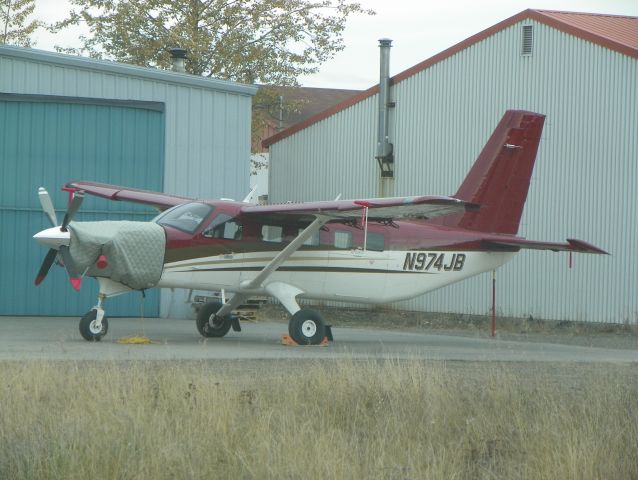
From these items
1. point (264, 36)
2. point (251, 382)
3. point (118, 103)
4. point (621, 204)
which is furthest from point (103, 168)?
point (264, 36)

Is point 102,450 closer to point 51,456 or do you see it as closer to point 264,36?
point 51,456

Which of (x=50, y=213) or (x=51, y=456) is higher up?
(x=50, y=213)

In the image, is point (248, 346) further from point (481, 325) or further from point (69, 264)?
point (481, 325)

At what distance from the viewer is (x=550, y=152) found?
24.2 meters

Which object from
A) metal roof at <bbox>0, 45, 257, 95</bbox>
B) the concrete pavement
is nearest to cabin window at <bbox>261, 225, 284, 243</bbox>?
the concrete pavement

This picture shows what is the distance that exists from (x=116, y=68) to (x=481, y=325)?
9.55m

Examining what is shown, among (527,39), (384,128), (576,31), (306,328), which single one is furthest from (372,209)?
(384,128)

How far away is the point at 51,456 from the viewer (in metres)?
7.06

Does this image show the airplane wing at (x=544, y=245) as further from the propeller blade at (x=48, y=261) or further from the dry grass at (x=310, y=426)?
the dry grass at (x=310, y=426)

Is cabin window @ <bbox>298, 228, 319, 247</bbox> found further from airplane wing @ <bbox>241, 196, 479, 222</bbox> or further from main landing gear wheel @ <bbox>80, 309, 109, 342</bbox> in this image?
main landing gear wheel @ <bbox>80, 309, 109, 342</bbox>

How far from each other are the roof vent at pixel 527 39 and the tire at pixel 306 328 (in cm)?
1063

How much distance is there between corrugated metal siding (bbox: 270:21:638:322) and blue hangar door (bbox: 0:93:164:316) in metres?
6.99

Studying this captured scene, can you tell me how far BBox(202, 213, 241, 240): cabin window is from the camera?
55.2 feet

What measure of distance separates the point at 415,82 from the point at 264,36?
51.2 feet
